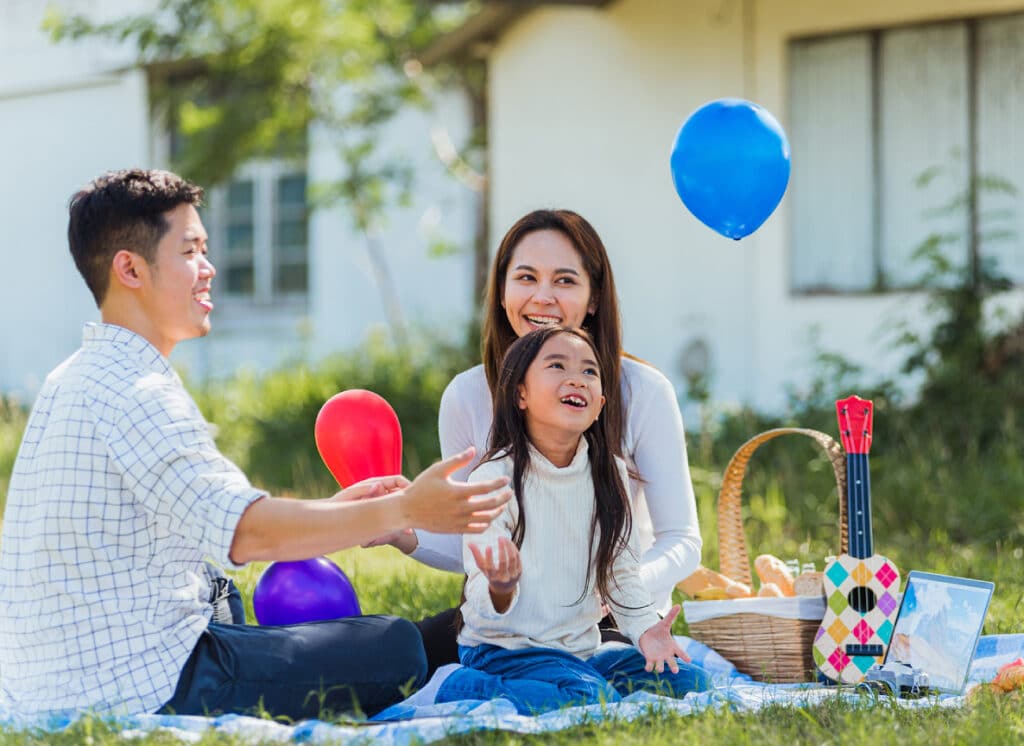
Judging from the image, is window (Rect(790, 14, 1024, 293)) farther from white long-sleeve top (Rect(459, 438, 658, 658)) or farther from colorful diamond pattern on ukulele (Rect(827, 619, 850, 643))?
white long-sleeve top (Rect(459, 438, 658, 658))

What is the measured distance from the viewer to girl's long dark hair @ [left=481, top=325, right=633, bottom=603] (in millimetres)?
3771

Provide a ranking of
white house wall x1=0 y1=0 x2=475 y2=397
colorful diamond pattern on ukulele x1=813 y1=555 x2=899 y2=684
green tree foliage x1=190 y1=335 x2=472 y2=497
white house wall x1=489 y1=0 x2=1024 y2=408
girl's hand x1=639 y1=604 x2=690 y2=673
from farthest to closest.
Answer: white house wall x1=0 y1=0 x2=475 y2=397 < white house wall x1=489 y1=0 x2=1024 y2=408 < green tree foliage x1=190 y1=335 x2=472 y2=497 < colorful diamond pattern on ukulele x1=813 y1=555 x2=899 y2=684 < girl's hand x1=639 y1=604 x2=690 y2=673

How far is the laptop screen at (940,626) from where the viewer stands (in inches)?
155

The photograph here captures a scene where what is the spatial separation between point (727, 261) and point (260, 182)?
749 centimetres

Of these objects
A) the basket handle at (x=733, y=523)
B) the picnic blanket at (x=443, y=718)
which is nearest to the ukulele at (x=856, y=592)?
the picnic blanket at (x=443, y=718)

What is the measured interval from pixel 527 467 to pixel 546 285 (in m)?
0.69

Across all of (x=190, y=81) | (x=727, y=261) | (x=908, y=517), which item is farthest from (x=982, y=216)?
(x=190, y=81)

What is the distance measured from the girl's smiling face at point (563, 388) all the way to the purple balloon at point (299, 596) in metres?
0.89

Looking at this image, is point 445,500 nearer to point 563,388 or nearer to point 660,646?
point 563,388

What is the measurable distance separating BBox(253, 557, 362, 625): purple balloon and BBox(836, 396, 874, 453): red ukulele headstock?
158 centimetres

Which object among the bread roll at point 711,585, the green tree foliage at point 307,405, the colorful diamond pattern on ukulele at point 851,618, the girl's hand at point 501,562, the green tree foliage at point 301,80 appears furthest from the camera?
the green tree foliage at point 301,80

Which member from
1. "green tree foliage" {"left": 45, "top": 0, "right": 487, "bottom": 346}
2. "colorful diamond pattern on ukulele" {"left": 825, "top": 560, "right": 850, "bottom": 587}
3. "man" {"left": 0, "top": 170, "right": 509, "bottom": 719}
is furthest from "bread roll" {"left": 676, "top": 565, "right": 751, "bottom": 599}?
"green tree foliage" {"left": 45, "top": 0, "right": 487, "bottom": 346}

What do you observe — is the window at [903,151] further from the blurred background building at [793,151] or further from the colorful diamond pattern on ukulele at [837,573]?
the colorful diamond pattern on ukulele at [837,573]

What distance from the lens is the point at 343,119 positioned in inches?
531
